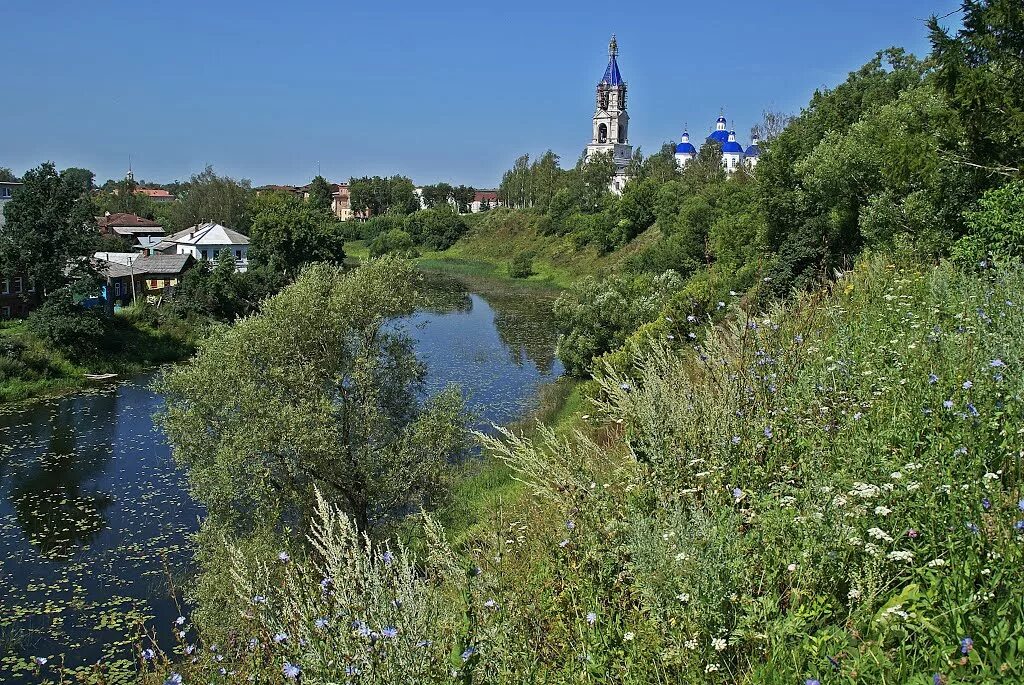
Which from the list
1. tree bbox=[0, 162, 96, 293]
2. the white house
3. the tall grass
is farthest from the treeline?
→ the white house

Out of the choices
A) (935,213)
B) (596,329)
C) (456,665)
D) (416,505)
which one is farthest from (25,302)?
(456,665)

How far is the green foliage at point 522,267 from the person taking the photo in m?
66.8

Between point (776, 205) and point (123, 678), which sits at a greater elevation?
point (776, 205)

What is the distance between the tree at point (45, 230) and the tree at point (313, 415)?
2065cm

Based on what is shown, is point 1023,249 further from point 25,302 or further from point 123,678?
point 25,302

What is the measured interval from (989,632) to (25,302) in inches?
1556

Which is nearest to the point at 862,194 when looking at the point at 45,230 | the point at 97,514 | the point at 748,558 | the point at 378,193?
the point at 97,514

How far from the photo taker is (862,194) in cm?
2417

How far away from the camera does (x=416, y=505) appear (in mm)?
14211

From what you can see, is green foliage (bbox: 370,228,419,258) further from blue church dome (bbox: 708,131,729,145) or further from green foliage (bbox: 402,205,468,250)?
blue church dome (bbox: 708,131,729,145)

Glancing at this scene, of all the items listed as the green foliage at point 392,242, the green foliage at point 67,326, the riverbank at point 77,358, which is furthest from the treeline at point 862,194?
the green foliage at point 392,242

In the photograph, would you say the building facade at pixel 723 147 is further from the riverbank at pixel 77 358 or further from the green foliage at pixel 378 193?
the riverbank at pixel 77 358

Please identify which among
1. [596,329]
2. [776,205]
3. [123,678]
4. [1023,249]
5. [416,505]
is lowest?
[123,678]

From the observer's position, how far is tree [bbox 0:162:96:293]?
31453mm
